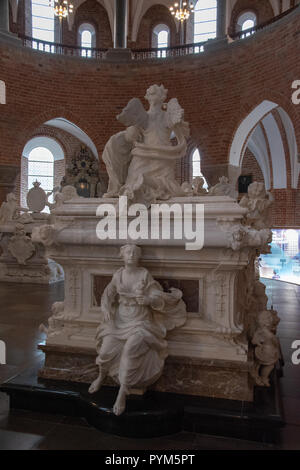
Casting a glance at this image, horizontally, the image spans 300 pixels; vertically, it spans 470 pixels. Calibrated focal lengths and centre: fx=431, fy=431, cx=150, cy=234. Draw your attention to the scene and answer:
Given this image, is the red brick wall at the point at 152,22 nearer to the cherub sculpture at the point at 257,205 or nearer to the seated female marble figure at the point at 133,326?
the cherub sculpture at the point at 257,205

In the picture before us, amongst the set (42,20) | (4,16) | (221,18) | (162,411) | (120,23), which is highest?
(42,20)

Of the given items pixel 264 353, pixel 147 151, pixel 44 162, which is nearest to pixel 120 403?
pixel 264 353

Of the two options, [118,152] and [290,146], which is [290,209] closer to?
[290,146]

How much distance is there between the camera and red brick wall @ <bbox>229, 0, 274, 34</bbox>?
17.3m

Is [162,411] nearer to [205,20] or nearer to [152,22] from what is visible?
[205,20]

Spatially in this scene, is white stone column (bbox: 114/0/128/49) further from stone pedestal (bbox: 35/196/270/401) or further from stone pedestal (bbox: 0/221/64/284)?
stone pedestal (bbox: 35/196/270/401)

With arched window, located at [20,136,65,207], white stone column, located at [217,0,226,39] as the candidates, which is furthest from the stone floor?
arched window, located at [20,136,65,207]

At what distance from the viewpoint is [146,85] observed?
13477 millimetres

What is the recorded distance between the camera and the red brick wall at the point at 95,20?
18.9 m

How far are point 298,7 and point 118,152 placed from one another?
8.68 m

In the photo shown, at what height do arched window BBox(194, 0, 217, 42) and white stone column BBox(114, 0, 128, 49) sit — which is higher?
arched window BBox(194, 0, 217, 42)

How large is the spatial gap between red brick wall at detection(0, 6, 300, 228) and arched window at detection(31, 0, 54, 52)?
6.12m

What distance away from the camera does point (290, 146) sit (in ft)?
53.1

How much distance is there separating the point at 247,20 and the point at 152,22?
13.4 ft
